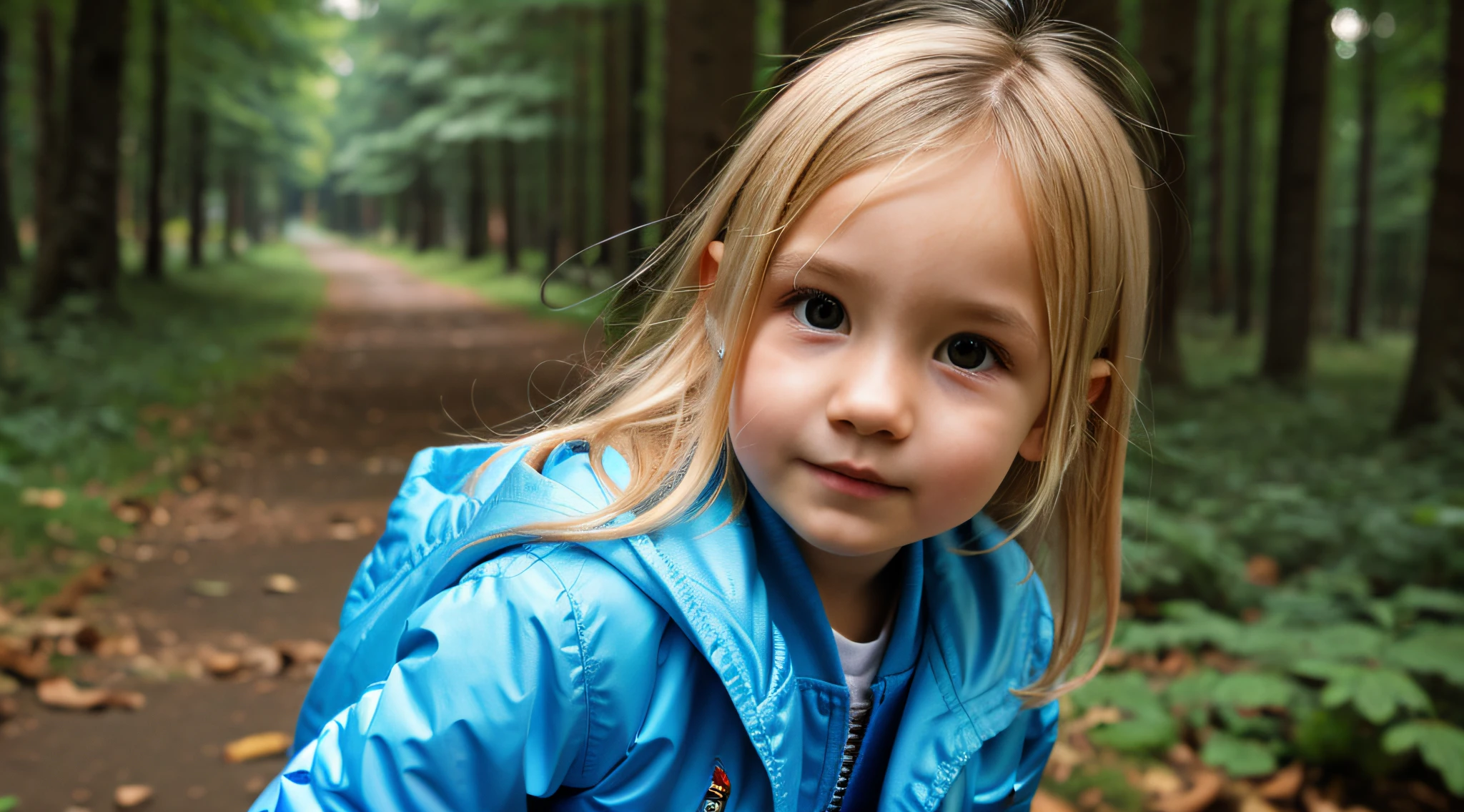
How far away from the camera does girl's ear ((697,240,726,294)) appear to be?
153cm

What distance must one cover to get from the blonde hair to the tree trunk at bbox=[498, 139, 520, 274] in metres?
24.1

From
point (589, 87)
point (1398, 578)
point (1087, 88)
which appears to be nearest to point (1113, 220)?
point (1087, 88)

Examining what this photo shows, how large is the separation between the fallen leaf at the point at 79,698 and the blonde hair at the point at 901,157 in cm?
248

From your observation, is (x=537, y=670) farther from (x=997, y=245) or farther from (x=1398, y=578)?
(x=1398, y=578)

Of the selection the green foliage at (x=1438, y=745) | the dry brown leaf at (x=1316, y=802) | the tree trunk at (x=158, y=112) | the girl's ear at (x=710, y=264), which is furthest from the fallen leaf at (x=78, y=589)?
the tree trunk at (x=158, y=112)

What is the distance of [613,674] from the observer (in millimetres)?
1272

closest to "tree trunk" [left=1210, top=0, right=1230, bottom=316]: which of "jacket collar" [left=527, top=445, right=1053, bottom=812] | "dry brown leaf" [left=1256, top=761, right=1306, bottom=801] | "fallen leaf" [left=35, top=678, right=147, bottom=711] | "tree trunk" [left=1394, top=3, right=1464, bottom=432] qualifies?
"tree trunk" [left=1394, top=3, right=1464, bottom=432]

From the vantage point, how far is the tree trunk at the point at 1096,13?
4105 millimetres

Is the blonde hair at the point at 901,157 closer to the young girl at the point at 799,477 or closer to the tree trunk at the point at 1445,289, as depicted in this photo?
the young girl at the point at 799,477

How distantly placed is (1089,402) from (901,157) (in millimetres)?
496

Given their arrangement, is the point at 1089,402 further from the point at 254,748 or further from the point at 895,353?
the point at 254,748

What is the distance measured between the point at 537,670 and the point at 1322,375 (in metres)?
13.7

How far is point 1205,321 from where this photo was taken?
1988cm

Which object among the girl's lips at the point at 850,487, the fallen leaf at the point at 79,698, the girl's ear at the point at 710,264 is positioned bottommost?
the fallen leaf at the point at 79,698
